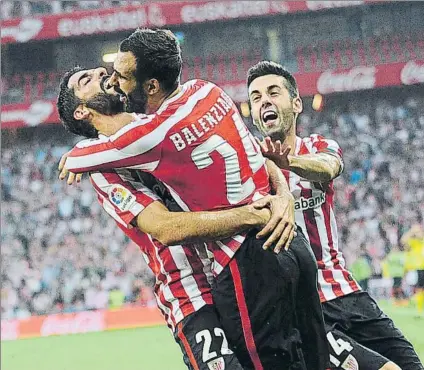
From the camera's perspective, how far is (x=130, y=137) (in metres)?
2.84

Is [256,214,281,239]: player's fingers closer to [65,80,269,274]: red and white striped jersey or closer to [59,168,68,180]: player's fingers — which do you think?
[65,80,269,274]: red and white striped jersey

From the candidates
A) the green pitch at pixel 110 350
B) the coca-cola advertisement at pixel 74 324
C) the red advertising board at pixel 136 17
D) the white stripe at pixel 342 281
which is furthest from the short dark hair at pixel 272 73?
the red advertising board at pixel 136 17

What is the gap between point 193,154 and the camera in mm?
2857

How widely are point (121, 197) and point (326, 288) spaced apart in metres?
1.17

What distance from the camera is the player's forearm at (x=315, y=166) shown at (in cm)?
329

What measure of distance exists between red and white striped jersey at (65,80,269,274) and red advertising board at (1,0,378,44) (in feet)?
48.3

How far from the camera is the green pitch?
9.50m

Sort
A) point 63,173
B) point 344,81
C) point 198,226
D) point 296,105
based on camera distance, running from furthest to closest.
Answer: point 344,81 → point 296,105 → point 63,173 → point 198,226

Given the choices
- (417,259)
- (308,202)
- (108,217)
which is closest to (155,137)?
(308,202)

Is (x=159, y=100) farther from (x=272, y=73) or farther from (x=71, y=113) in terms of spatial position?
(x=272, y=73)

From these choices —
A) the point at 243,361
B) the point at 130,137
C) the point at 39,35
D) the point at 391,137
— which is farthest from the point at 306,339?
the point at 39,35

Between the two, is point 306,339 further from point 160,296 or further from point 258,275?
point 160,296

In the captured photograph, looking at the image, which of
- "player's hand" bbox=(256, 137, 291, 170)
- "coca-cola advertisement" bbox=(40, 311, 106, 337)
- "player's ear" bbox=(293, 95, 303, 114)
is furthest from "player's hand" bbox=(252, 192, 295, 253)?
"coca-cola advertisement" bbox=(40, 311, 106, 337)

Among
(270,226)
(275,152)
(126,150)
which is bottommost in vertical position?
(270,226)
